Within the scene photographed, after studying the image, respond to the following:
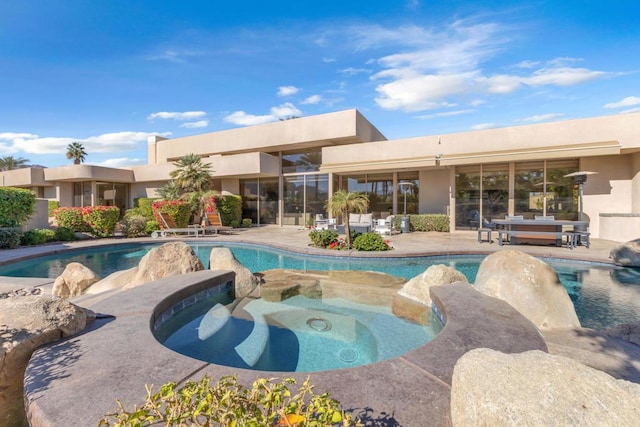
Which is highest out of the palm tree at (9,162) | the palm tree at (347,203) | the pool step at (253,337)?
the palm tree at (9,162)

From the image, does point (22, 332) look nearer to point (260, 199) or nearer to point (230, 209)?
point (230, 209)

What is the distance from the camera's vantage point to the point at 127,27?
39.4 ft

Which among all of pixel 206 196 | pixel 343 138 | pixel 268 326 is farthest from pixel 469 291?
pixel 206 196

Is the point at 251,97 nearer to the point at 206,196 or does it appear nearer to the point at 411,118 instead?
the point at 206,196

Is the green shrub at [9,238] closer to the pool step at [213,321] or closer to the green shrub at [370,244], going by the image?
the pool step at [213,321]

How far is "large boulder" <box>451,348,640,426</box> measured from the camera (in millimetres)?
1287

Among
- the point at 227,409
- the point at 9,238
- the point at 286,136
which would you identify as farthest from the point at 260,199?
the point at 227,409

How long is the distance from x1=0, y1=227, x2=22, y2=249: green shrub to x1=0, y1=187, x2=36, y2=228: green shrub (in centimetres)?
45

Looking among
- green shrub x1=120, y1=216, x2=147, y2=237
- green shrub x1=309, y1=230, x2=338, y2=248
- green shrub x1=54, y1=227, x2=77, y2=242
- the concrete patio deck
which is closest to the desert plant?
green shrub x1=120, y1=216, x2=147, y2=237

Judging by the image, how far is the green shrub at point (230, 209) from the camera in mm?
19125

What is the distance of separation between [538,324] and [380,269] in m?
4.75

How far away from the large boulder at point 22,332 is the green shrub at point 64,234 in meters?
13.0

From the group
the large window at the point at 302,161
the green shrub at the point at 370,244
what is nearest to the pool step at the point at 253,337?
the green shrub at the point at 370,244

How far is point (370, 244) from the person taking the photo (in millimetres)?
10398
